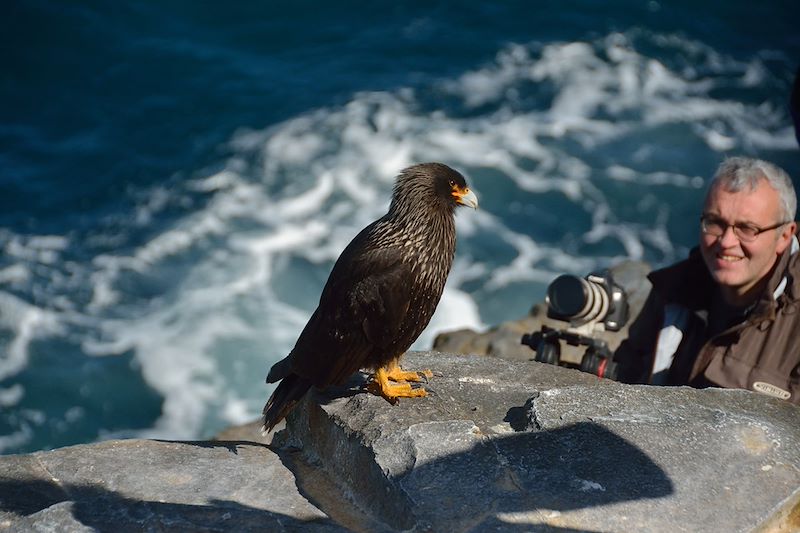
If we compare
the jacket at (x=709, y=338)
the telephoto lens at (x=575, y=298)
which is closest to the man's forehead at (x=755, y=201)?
the jacket at (x=709, y=338)

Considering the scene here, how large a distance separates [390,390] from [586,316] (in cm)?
96

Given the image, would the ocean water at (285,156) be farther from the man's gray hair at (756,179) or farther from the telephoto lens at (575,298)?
the man's gray hair at (756,179)

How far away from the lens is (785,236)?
4188 mm

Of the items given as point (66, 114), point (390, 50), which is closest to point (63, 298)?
point (66, 114)

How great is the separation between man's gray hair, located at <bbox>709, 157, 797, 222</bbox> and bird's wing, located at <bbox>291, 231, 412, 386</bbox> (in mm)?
1409

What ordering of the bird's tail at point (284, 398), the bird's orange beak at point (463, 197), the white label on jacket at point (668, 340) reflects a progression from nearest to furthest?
the bird's tail at point (284, 398)
the bird's orange beak at point (463, 197)
the white label on jacket at point (668, 340)

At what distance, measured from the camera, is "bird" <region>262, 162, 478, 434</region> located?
3.88 m

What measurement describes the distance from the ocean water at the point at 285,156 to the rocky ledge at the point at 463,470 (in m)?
4.54

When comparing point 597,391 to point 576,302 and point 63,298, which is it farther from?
point 63,298

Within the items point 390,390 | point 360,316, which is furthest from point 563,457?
point 360,316

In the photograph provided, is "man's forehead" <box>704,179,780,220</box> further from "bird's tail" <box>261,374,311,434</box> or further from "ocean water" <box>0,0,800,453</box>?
"ocean water" <box>0,0,800,453</box>

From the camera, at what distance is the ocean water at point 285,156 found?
891cm

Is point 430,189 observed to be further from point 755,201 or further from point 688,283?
point 755,201

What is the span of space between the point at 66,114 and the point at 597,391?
1029cm
